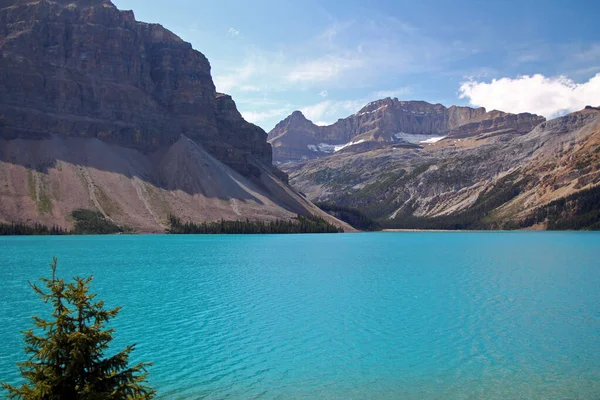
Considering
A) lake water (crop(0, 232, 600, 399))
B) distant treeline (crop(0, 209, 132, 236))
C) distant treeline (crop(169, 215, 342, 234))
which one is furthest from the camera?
distant treeline (crop(169, 215, 342, 234))

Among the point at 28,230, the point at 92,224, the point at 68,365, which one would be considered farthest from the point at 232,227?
the point at 68,365

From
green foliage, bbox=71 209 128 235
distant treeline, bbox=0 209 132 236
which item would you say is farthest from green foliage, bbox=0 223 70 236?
green foliage, bbox=71 209 128 235

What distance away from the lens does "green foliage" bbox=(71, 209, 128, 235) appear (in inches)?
5985

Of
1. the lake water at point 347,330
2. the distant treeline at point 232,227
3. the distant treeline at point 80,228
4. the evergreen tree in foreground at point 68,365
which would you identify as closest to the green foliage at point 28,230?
the distant treeline at point 80,228

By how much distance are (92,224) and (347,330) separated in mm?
142852

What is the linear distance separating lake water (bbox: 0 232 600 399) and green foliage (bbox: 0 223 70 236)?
9485 cm

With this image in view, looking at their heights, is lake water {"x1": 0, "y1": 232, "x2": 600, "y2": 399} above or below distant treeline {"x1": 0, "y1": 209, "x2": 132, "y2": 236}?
below

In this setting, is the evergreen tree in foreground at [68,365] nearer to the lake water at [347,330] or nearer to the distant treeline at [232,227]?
the lake water at [347,330]

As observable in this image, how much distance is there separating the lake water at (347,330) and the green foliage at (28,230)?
311 feet

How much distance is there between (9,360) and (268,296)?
23.3 metres

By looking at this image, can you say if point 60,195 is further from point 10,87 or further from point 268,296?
point 268,296

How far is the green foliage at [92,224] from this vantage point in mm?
152012

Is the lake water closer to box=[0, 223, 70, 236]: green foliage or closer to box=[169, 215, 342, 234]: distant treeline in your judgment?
box=[0, 223, 70, 236]: green foliage

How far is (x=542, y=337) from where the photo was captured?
30.1 meters
